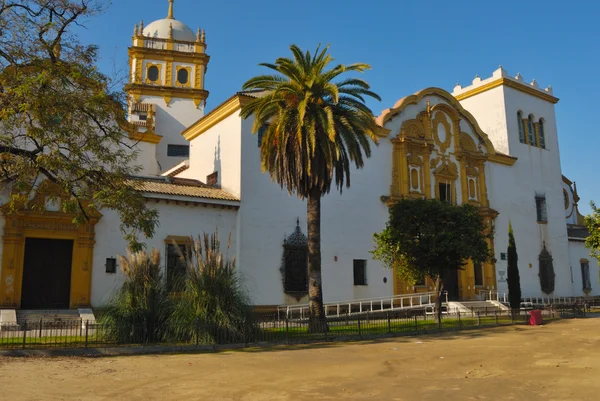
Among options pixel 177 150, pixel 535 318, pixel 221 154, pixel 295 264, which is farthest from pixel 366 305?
pixel 177 150

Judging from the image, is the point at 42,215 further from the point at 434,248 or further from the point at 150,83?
the point at 150,83

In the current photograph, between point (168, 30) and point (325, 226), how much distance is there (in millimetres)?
25601

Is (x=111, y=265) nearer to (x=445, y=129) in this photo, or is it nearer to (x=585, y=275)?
(x=445, y=129)

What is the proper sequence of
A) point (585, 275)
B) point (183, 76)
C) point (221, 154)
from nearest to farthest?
point (221, 154)
point (585, 275)
point (183, 76)

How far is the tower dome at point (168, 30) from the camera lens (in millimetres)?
45156

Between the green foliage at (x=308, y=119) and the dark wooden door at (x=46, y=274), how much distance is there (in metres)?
A: 8.92

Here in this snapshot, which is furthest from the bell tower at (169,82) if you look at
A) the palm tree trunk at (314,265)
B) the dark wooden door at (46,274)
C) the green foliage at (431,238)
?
the palm tree trunk at (314,265)

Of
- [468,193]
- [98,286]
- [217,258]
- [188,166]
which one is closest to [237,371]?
[217,258]

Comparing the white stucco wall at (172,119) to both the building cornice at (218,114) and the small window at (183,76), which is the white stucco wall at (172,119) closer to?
the small window at (183,76)

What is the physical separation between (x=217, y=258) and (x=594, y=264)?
124 feet

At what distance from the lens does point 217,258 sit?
17.0m

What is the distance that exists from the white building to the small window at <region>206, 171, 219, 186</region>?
0.34 ft

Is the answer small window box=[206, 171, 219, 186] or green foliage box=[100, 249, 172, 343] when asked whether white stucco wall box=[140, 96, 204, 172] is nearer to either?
small window box=[206, 171, 219, 186]

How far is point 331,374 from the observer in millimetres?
11594
